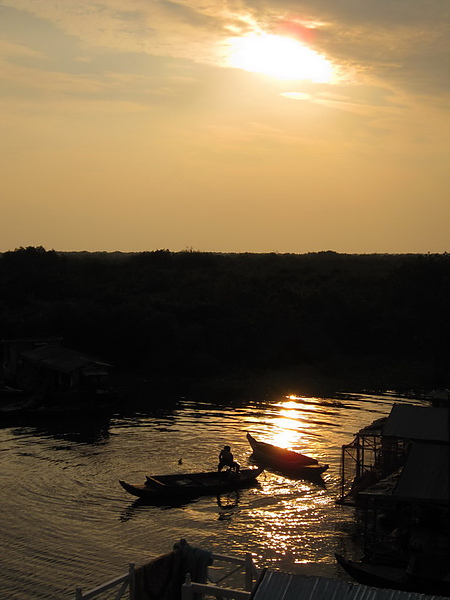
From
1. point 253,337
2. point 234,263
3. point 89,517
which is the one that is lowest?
point 89,517

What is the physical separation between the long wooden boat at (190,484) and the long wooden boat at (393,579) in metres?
11.0

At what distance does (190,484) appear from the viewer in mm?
35406

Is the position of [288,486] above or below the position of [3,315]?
below

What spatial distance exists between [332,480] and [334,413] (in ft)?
55.6

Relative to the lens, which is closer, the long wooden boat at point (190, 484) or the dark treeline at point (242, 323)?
the long wooden boat at point (190, 484)

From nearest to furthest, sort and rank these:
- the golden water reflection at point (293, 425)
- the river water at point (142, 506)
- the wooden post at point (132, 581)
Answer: the wooden post at point (132, 581) < the river water at point (142, 506) < the golden water reflection at point (293, 425)

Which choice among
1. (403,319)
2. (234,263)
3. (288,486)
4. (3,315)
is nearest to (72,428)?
(288,486)

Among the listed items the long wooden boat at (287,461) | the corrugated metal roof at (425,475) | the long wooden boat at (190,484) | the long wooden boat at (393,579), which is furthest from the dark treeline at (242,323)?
the long wooden boat at (393,579)

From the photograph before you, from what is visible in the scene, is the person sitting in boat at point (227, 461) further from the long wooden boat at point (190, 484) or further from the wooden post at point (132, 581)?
the wooden post at point (132, 581)

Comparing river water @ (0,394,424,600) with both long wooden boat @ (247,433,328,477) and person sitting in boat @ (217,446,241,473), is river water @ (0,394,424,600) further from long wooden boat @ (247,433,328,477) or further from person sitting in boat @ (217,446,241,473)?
person sitting in boat @ (217,446,241,473)

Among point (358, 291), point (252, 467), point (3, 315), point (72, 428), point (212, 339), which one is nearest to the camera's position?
point (252, 467)

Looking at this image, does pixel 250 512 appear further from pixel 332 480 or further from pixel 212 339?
pixel 212 339

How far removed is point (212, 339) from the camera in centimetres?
8006

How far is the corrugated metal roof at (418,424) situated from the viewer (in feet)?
105
